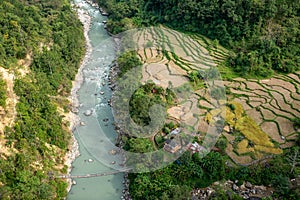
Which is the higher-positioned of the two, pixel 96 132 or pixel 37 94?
pixel 37 94

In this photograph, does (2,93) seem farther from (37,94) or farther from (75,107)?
(75,107)

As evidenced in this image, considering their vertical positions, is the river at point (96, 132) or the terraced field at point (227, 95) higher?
the terraced field at point (227, 95)

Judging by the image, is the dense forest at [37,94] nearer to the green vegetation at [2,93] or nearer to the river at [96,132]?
the green vegetation at [2,93]

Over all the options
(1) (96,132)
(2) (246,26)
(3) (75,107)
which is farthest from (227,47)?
(1) (96,132)

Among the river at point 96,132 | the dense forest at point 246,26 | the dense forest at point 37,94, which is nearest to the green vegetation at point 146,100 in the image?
the river at point 96,132

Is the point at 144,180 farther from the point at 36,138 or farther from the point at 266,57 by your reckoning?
the point at 266,57

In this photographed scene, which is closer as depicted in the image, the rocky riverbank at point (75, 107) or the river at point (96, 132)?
the river at point (96, 132)

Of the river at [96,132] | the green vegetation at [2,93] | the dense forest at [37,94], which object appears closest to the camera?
the dense forest at [37,94]
